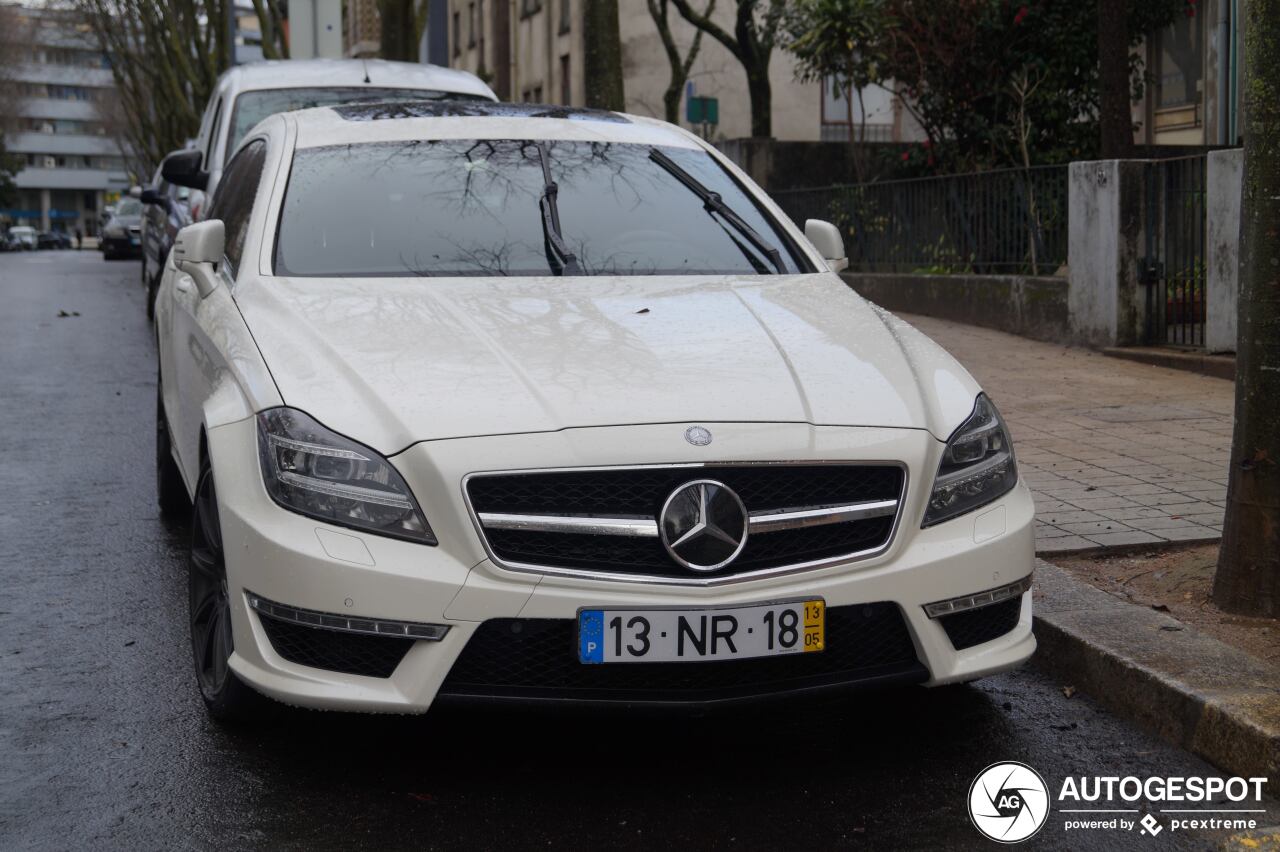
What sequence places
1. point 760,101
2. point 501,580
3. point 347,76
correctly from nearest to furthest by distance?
point 501,580 < point 347,76 < point 760,101

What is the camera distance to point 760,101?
2470 cm

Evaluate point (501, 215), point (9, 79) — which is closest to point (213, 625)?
point (501, 215)

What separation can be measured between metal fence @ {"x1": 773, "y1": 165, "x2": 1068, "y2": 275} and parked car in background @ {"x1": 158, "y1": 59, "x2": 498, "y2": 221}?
174 inches

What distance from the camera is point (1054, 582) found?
204 inches

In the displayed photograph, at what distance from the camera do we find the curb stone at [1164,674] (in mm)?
3922

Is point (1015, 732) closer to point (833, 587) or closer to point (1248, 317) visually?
point (833, 587)

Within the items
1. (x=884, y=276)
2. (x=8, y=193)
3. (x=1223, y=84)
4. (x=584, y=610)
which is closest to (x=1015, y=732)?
(x=584, y=610)

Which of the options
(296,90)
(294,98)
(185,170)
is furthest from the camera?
(296,90)

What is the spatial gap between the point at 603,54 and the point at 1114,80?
172 inches

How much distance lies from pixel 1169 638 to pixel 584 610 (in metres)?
1.91

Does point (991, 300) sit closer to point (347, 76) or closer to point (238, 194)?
point (347, 76)

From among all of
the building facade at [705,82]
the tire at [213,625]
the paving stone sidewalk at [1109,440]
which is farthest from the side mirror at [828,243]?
the building facade at [705,82]

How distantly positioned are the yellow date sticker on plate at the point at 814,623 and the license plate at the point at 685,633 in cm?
3

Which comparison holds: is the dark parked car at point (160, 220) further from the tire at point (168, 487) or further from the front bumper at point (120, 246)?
the front bumper at point (120, 246)
